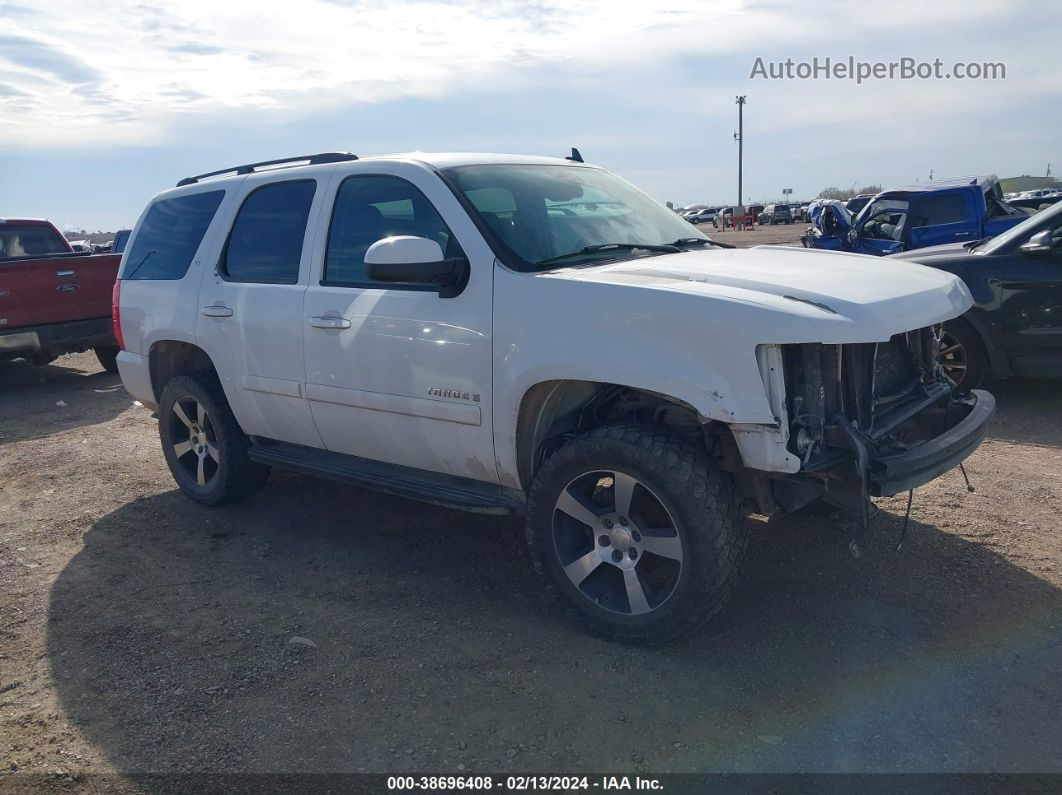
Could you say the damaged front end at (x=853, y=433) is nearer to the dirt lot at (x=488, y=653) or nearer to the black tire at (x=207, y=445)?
the dirt lot at (x=488, y=653)

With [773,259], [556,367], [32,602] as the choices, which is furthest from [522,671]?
[32,602]

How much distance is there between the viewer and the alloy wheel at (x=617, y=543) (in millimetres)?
3557

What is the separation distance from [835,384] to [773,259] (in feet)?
3.05

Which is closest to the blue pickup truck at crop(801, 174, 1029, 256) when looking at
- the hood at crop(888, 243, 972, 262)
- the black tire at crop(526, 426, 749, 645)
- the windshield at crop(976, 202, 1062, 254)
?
the hood at crop(888, 243, 972, 262)

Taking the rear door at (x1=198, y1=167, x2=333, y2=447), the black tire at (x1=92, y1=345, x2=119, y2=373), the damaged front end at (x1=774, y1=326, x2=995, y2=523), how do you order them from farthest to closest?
the black tire at (x1=92, y1=345, x2=119, y2=373), the rear door at (x1=198, y1=167, x2=333, y2=447), the damaged front end at (x1=774, y1=326, x2=995, y2=523)

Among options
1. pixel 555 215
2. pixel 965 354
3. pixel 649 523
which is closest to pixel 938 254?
pixel 965 354

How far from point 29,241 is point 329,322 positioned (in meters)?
9.87

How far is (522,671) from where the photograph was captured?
3516 mm

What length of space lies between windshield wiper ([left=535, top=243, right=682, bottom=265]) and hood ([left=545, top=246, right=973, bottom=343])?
0.12 m

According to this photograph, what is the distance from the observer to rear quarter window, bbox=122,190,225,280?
18.1 ft

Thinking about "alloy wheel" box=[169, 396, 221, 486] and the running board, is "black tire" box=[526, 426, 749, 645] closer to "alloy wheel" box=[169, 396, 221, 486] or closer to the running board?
the running board

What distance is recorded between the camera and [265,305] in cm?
484

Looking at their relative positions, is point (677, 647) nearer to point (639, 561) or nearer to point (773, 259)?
point (639, 561)

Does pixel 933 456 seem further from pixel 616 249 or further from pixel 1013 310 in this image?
pixel 1013 310
